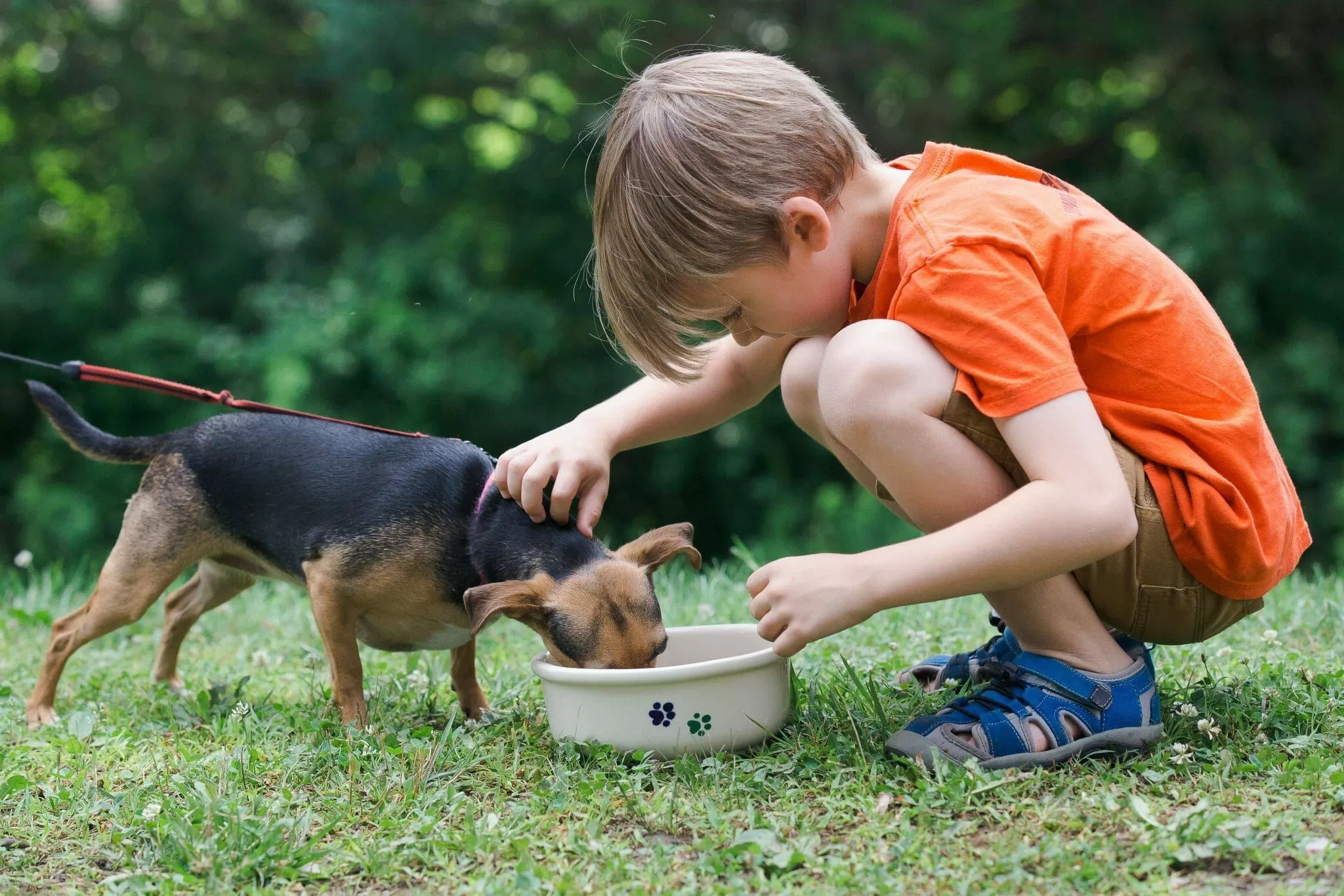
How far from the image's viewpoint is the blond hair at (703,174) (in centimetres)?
272

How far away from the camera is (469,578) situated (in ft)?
11.2

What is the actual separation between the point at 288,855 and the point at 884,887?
112cm

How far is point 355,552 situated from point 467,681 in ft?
1.57

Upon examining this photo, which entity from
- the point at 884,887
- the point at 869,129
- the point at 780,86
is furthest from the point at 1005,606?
the point at 869,129

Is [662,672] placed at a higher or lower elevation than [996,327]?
lower

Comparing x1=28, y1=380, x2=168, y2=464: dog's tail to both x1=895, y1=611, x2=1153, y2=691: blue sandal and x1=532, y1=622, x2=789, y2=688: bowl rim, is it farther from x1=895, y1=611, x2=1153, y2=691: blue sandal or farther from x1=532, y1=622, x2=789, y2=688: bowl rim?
x1=895, y1=611, x2=1153, y2=691: blue sandal

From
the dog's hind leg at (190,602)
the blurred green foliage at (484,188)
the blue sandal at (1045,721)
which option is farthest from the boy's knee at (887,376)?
the blurred green foliage at (484,188)

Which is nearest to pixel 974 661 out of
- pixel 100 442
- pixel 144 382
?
pixel 144 382

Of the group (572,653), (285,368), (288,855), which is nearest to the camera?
(288,855)

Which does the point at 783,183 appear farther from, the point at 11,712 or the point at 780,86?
the point at 11,712

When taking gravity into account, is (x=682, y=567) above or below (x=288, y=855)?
below

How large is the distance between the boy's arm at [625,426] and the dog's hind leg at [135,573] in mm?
1150

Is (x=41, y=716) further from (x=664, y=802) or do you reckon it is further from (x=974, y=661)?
(x=974, y=661)

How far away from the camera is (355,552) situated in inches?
138
